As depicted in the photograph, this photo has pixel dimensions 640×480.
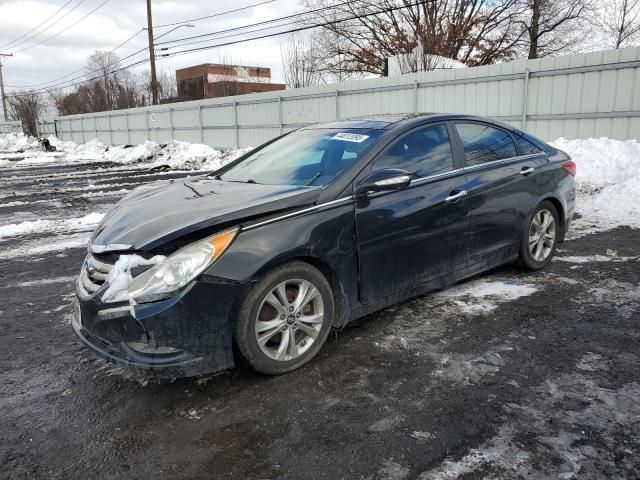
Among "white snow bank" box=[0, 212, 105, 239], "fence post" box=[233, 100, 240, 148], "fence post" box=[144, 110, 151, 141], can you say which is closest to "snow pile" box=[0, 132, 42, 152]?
"fence post" box=[144, 110, 151, 141]

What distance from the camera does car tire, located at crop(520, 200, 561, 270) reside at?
4.82m

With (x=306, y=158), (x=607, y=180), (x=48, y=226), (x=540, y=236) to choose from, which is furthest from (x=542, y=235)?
(x=48, y=226)

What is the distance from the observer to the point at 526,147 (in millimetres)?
4953

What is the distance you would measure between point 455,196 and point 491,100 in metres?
9.30

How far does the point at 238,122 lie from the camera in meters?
20.7

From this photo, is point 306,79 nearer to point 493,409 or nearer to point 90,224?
point 90,224

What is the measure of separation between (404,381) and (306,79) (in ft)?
79.8

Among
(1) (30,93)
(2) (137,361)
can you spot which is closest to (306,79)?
(2) (137,361)

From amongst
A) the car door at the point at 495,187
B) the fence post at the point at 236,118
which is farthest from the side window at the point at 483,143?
the fence post at the point at 236,118

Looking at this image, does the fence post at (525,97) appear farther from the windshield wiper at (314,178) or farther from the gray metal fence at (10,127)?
the gray metal fence at (10,127)

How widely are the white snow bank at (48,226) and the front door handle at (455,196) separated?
6.56m

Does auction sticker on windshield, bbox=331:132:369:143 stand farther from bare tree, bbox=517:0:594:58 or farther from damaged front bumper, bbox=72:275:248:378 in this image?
bare tree, bbox=517:0:594:58

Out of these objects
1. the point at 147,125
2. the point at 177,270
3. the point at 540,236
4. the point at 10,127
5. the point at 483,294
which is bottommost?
the point at 483,294

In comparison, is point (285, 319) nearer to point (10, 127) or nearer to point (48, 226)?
point (48, 226)
